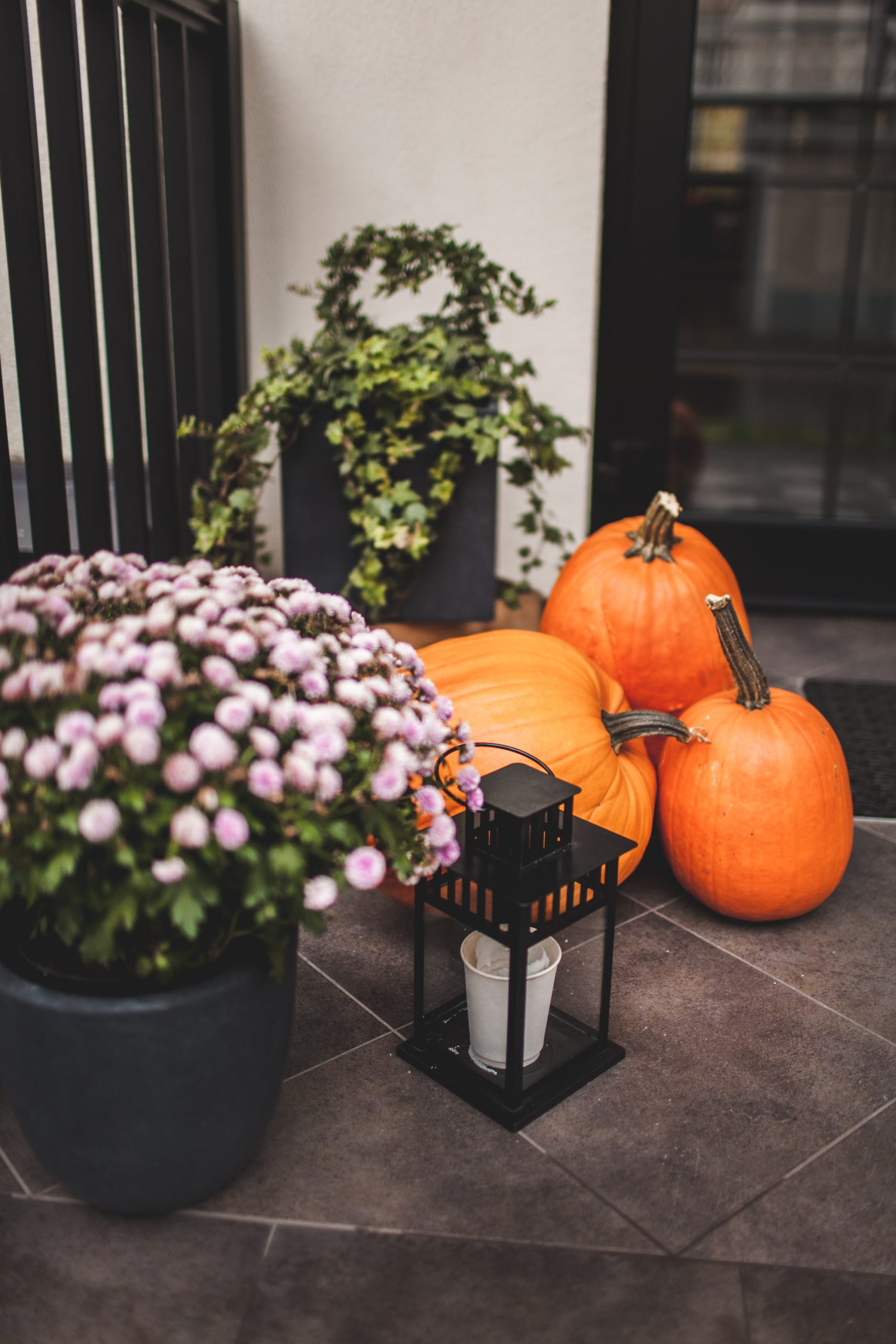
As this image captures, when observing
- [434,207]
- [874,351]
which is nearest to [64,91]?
[434,207]

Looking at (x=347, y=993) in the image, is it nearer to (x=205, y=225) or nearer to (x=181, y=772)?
(x=181, y=772)

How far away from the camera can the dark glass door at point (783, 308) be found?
2652 mm

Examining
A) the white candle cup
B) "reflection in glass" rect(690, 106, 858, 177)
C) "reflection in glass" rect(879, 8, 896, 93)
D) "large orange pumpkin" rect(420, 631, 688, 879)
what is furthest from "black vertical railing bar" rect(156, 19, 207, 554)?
"reflection in glass" rect(690, 106, 858, 177)

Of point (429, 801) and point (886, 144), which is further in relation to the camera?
point (886, 144)

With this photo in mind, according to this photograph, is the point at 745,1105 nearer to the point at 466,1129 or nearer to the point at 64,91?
the point at 466,1129

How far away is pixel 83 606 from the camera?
104cm

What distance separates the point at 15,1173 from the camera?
1.10m

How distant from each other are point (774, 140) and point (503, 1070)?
29.6 ft

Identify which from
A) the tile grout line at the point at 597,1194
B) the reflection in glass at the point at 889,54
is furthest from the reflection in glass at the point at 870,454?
the tile grout line at the point at 597,1194

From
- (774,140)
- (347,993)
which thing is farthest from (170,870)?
(774,140)

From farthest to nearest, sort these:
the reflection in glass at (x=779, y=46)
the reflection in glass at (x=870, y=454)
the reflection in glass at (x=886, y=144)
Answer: the reflection in glass at (x=779, y=46) < the reflection in glass at (x=870, y=454) < the reflection in glass at (x=886, y=144)

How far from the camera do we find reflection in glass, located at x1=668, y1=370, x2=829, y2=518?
9.71 feet

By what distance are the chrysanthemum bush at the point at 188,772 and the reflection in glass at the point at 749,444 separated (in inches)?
80.5

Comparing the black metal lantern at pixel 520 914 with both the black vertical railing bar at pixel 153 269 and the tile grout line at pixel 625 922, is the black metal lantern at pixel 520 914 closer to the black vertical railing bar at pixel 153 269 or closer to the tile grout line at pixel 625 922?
the tile grout line at pixel 625 922
